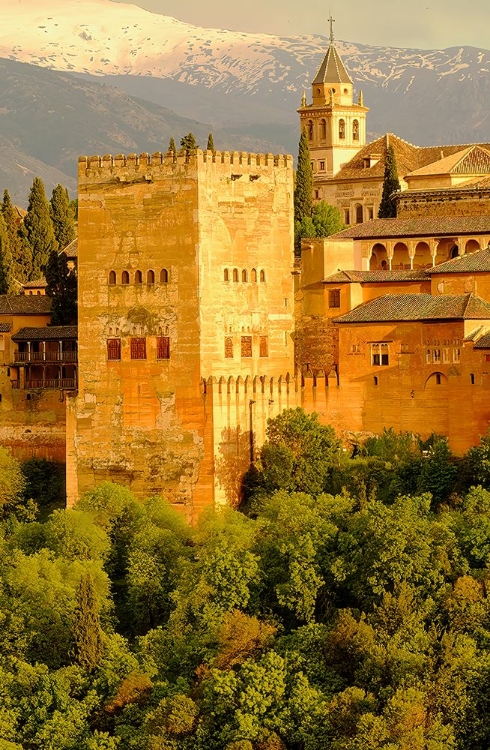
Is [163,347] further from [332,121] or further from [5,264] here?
[332,121]

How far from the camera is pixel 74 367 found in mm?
59625

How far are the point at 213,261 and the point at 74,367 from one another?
25.9ft

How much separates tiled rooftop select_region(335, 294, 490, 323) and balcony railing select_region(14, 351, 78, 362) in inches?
345

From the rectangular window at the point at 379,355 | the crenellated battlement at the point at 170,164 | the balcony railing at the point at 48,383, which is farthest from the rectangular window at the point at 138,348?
the rectangular window at the point at 379,355

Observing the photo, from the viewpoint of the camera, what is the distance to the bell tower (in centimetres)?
9062

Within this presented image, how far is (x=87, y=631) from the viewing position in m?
46.2

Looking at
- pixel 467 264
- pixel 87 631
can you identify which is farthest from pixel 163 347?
pixel 87 631

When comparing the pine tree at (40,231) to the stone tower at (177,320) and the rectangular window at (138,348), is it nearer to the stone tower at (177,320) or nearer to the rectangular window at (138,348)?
the stone tower at (177,320)

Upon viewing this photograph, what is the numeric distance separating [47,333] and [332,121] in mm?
35692

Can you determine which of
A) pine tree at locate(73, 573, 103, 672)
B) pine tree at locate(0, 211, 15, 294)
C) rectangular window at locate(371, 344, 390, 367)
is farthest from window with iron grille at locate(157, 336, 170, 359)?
pine tree at locate(0, 211, 15, 294)

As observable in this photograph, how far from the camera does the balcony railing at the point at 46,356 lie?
5941cm

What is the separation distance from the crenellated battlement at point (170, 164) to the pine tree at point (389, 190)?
51.0ft

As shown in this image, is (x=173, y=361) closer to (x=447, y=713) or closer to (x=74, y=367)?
(x=74, y=367)

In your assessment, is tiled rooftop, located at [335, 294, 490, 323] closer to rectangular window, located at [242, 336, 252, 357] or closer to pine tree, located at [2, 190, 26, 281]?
rectangular window, located at [242, 336, 252, 357]
